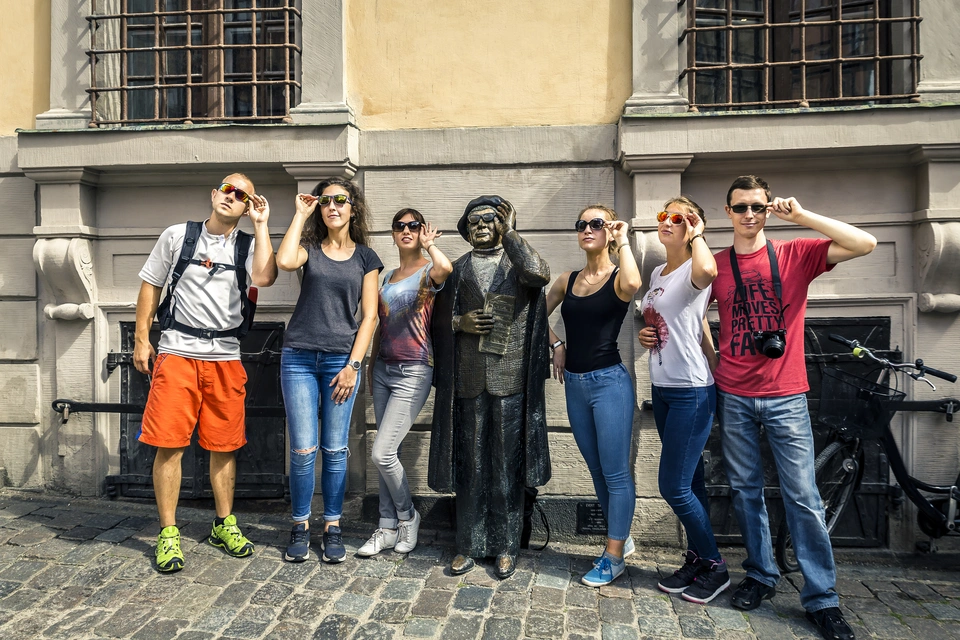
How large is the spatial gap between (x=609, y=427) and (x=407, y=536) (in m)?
1.45

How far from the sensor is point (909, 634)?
322cm

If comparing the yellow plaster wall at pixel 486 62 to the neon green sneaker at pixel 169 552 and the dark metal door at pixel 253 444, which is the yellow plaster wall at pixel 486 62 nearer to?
the dark metal door at pixel 253 444

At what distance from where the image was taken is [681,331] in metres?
3.44

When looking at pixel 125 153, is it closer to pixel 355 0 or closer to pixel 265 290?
pixel 265 290

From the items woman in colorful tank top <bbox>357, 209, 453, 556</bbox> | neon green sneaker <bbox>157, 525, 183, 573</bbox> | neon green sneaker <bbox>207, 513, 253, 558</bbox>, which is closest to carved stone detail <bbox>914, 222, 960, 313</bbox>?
woman in colorful tank top <bbox>357, 209, 453, 556</bbox>

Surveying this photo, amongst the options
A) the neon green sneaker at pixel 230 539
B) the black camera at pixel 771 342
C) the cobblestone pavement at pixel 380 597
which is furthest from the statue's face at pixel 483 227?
the neon green sneaker at pixel 230 539

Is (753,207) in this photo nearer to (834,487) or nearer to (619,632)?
(834,487)

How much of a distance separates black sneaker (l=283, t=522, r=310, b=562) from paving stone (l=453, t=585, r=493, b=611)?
966 mm

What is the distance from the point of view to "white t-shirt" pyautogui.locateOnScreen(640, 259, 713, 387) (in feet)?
11.2

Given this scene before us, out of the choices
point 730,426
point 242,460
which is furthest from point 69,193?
point 730,426

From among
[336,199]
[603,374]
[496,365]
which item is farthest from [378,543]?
[336,199]

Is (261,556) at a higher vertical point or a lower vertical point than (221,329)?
lower

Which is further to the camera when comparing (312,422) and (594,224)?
(312,422)

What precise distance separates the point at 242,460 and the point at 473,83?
128 inches
